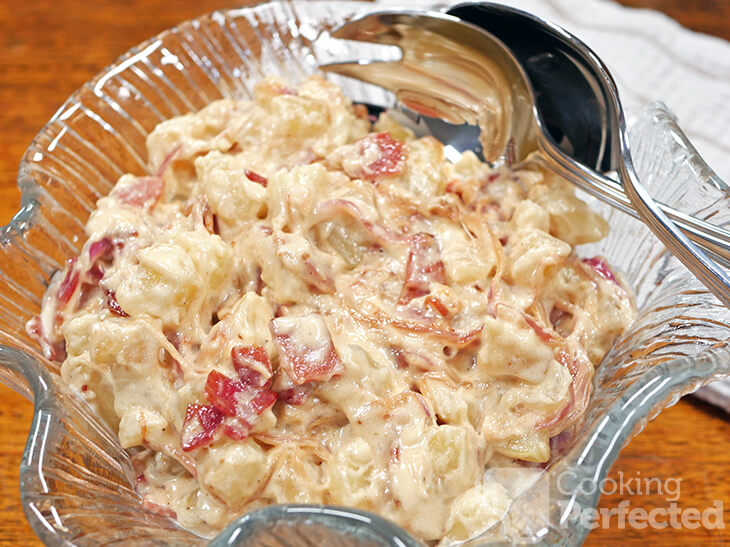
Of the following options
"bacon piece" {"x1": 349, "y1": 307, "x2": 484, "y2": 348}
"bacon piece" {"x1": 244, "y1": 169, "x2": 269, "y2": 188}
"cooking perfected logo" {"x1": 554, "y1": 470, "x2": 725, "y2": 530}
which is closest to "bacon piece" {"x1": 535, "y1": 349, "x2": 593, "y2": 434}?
"bacon piece" {"x1": 349, "y1": 307, "x2": 484, "y2": 348}

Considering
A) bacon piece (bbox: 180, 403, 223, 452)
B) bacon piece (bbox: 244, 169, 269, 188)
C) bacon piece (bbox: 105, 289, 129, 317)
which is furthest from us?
bacon piece (bbox: 244, 169, 269, 188)

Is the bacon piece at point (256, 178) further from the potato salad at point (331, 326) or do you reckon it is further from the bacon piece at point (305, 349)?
the bacon piece at point (305, 349)

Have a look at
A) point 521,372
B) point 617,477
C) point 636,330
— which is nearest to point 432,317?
point 521,372

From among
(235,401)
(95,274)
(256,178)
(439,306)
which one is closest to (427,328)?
(439,306)

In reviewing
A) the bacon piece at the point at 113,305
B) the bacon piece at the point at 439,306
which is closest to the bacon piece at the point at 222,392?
the bacon piece at the point at 113,305

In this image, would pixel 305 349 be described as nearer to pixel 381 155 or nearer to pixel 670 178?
pixel 381 155

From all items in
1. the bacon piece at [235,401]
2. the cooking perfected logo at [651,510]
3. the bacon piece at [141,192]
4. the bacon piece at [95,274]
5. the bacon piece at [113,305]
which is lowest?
the cooking perfected logo at [651,510]

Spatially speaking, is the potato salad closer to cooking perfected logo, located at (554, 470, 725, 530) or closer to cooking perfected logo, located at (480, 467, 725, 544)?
cooking perfected logo, located at (480, 467, 725, 544)
